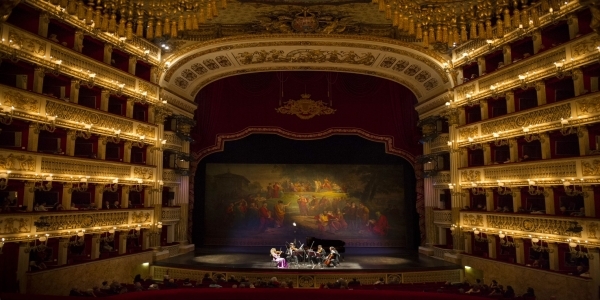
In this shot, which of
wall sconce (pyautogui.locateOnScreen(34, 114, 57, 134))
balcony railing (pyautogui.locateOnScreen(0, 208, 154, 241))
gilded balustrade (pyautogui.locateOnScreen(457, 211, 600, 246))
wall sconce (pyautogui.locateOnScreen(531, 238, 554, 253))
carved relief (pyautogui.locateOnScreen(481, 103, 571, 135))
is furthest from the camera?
wall sconce (pyautogui.locateOnScreen(531, 238, 554, 253))

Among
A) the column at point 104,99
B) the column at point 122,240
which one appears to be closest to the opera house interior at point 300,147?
the column at point 122,240

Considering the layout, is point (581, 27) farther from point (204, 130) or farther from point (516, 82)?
point (204, 130)

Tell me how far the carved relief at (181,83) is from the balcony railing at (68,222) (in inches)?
292

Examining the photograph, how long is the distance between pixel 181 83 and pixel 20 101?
10.6 meters

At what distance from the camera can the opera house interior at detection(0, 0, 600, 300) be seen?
45.2 feet

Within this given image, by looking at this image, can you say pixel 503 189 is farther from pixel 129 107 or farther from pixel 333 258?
pixel 129 107

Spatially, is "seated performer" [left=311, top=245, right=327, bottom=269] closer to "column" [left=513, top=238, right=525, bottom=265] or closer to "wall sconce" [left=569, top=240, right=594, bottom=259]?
"column" [left=513, top=238, right=525, bottom=265]

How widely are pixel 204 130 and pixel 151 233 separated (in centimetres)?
760

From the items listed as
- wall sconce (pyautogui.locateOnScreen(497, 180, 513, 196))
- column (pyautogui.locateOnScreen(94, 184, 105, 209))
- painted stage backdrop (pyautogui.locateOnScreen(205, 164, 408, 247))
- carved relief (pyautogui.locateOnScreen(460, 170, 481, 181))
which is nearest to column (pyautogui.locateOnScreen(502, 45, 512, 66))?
carved relief (pyautogui.locateOnScreen(460, 170, 481, 181))

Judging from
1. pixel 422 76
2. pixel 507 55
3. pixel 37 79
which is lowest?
pixel 37 79

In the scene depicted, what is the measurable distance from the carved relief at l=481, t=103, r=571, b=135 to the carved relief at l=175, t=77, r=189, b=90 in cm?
1578

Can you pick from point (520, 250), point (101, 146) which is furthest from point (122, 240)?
point (520, 250)

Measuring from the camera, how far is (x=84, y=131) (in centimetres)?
1695

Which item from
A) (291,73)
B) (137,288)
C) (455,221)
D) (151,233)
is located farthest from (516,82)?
(151,233)
